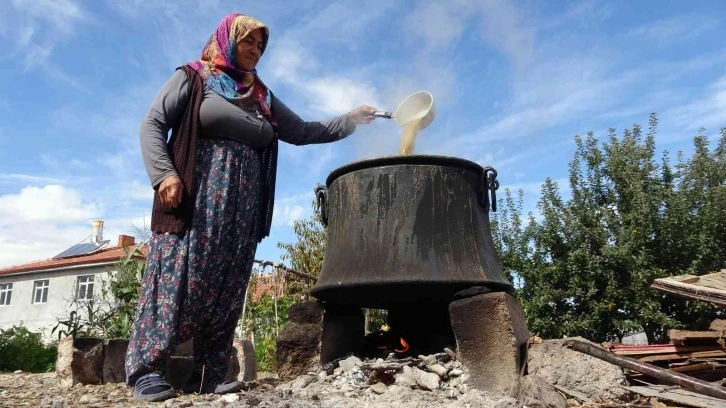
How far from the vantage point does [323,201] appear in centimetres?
326

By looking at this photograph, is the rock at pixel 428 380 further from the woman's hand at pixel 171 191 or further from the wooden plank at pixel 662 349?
the wooden plank at pixel 662 349

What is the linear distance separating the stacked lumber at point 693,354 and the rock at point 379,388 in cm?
179

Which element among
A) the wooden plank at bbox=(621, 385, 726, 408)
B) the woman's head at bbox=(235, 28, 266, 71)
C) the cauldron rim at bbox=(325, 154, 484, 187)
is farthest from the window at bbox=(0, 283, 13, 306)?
the wooden plank at bbox=(621, 385, 726, 408)

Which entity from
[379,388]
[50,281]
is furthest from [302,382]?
[50,281]

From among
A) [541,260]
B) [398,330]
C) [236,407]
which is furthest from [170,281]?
[541,260]

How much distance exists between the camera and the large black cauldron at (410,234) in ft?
8.43

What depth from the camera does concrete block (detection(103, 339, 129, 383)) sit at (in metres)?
3.62

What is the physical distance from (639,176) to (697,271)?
2.18 m

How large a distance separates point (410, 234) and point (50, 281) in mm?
24316

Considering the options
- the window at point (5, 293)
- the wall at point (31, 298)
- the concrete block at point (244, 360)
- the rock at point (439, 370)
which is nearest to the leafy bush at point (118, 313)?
the concrete block at point (244, 360)

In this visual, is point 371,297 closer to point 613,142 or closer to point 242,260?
point 242,260

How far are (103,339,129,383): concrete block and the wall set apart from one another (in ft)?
60.2

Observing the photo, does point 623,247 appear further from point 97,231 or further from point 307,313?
point 97,231

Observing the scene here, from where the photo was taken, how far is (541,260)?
431 inches
